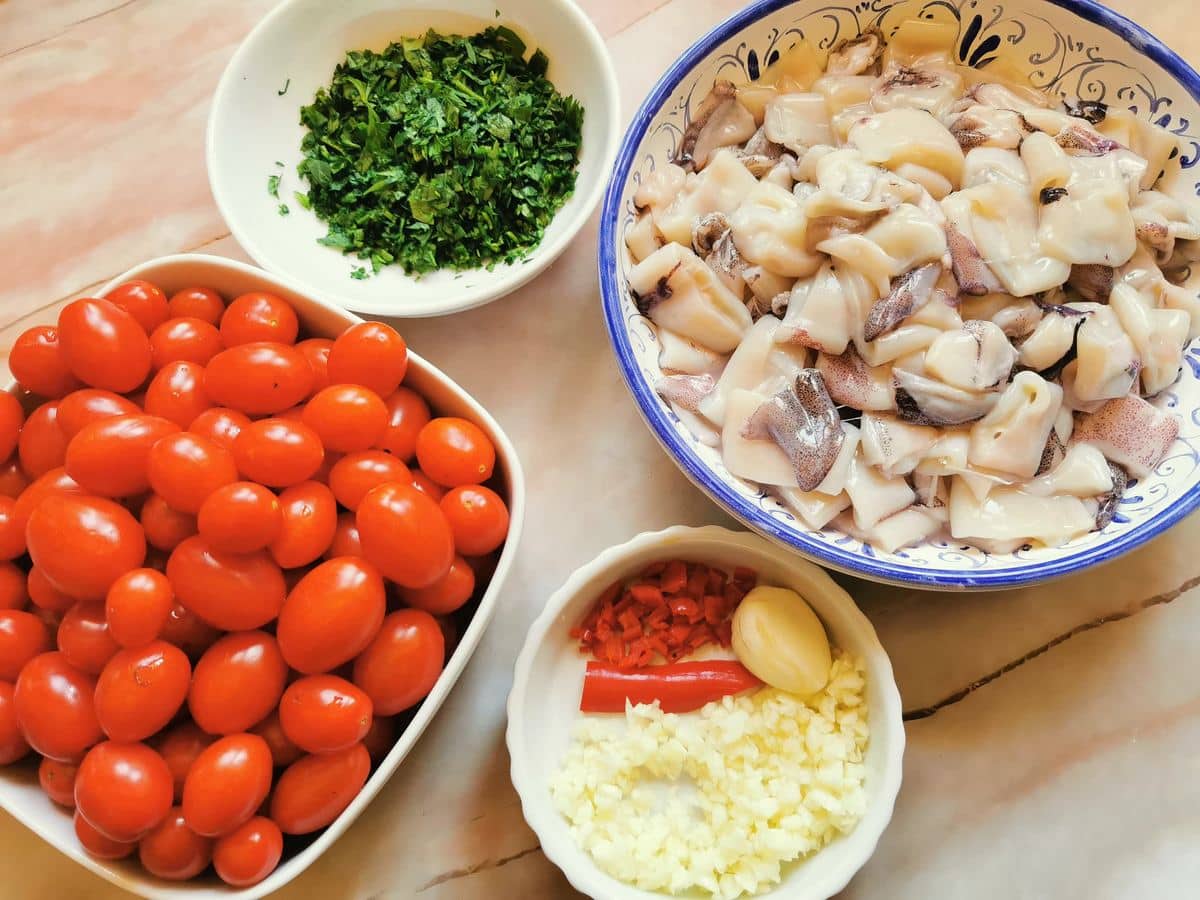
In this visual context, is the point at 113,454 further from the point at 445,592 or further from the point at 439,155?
the point at 439,155

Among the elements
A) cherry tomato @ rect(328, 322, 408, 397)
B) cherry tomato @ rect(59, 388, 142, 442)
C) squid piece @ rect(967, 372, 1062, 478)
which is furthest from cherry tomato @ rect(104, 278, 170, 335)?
squid piece @ rect(967, 372, 1062, 478)

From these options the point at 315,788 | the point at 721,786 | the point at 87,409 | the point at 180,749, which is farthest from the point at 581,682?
the point at 87,409

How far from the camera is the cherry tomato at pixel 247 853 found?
109cm

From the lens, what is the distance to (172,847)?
1.09 m

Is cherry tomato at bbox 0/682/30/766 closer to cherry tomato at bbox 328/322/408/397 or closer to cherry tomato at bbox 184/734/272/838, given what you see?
cherry tomato at bbox 184/734/272/838

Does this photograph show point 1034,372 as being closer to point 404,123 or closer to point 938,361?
point 938,361

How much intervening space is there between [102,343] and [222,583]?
0.35 m

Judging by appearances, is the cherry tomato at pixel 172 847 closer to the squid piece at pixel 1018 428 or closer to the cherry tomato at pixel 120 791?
the cherry tomato at pixel 120 791

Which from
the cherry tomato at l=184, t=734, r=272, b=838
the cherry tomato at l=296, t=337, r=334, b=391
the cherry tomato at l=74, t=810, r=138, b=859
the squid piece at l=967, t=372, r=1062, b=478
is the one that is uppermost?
the squid piece at l=967, t=372, r=1062, b=478

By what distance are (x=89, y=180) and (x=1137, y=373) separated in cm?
162

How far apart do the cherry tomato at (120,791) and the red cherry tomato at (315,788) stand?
0.13 m

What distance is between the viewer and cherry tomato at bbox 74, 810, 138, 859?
1097mm

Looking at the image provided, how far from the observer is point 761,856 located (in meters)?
1.21

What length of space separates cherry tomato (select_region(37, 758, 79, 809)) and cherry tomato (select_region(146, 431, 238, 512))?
339 mm
